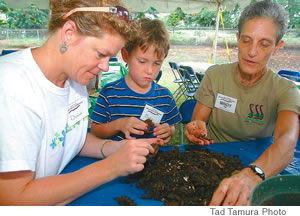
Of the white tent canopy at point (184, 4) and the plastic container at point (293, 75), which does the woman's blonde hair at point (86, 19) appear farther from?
the white tent canopy at point (184, 4)

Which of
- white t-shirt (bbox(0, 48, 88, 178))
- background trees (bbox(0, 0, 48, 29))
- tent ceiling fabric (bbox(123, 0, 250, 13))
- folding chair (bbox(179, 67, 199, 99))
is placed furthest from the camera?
background trees (bbox(0, 0, 48, 29))

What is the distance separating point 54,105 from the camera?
1.18 m

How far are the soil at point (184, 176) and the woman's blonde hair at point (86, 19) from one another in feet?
2.41

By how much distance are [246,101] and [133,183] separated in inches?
47.5

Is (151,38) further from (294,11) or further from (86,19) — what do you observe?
(294,11)

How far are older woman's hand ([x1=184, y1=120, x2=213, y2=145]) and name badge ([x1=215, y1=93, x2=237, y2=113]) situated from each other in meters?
0.39

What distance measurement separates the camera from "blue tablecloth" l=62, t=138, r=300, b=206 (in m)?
1.09

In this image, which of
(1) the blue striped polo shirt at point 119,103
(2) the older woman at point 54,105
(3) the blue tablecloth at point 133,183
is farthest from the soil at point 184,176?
(1) the blue striped polo shirt at point 119,103

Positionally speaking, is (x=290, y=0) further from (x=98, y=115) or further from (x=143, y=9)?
(x=98, y=115)

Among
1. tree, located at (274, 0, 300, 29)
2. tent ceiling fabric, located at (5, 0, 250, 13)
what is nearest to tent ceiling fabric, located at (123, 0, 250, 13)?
tent ceiling fabric, located at (5, 0, 250, 13)

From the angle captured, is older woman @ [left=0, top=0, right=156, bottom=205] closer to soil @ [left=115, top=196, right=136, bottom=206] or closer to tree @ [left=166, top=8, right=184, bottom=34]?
soil @ [left=115, top=196, right=136, bottom=206]

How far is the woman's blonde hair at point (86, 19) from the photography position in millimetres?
1036

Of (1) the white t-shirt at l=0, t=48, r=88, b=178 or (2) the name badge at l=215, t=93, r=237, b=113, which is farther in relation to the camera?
(2) the name badge at l=215, t=93, r=237, b=113

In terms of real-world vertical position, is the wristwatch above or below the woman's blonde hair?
below
